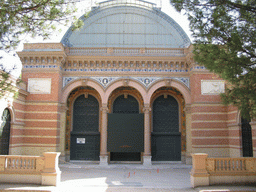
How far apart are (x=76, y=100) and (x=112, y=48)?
200 inches

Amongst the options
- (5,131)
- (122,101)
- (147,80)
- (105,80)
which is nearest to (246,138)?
(147,80)

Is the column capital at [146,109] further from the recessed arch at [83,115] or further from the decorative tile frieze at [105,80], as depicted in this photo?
the recessed arch at [83,115]

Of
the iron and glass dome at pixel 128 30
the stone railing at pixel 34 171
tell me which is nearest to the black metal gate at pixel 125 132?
the iron and glass dome at pixel 128 30

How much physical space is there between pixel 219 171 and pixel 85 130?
1242 cm

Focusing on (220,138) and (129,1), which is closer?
(220,138)

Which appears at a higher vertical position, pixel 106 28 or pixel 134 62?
pixel 106 28

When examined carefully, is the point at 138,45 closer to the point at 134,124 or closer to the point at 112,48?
the point at 112,48

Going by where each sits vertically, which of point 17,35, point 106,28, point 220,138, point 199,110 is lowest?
point 220,138

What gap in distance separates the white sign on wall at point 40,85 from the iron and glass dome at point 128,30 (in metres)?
4.26

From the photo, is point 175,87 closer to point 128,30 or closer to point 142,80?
point 142,80

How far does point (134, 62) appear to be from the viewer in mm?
20219

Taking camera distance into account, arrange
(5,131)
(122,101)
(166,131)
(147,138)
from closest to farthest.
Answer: (5,131) < (147,138) < (166,131) < (122,101)

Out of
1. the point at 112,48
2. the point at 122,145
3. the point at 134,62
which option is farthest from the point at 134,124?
the point at 112,48

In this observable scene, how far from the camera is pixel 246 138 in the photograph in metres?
17.3
